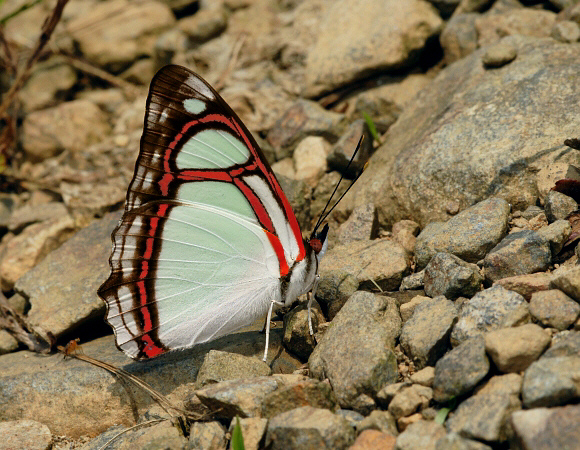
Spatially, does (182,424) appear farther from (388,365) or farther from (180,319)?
(388,365)

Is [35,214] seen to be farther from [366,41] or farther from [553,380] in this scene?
[553,380]

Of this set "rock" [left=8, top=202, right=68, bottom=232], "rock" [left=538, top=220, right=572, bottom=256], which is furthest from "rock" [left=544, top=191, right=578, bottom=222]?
"rock" [left=8, top=202, right=68, bottom=232]

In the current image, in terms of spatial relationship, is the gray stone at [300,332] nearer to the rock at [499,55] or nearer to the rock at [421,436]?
the rock at [421,436]

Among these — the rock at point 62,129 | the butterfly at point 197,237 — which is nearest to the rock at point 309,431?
the butterfly at point 197,237

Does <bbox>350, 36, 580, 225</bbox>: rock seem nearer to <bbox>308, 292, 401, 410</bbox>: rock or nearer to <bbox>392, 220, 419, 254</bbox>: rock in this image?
<bbox>392, 220, 419, 254</bbox>: rock

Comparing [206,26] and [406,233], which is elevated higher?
[206,26]

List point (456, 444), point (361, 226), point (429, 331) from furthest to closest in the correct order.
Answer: point (361, 226)
point (429, 331)
point (456, 444)

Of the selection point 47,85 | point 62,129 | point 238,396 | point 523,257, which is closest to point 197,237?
point 238,396
